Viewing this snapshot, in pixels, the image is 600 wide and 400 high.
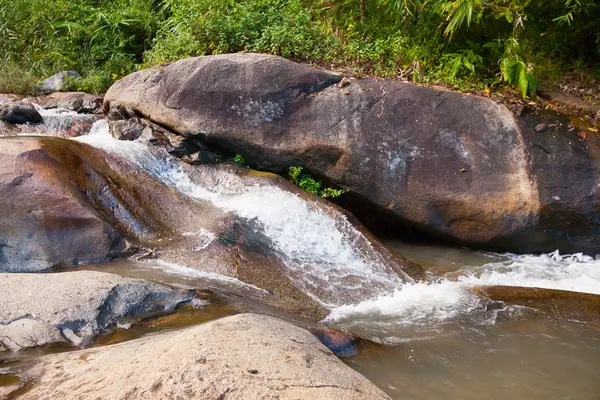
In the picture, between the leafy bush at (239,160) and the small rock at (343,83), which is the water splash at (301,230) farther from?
the small rock at (343,83)

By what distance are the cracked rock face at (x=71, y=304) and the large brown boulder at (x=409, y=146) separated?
3.56m

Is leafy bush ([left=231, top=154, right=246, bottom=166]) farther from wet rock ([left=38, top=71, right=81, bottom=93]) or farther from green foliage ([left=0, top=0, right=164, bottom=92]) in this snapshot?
green foliage ([left=0, top=0, right=164, bottom=92])

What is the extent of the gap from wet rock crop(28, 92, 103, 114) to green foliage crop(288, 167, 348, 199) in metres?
3.46

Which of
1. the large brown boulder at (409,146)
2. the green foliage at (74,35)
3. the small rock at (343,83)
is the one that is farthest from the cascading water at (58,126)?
the small rock at (343,83)

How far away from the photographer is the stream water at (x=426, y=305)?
3.90m

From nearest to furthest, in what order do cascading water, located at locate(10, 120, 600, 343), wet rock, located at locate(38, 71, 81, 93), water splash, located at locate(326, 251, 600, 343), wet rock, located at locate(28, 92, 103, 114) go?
water splash, located at locate(326, 251, 600, 343), cascading water, located at locate(10, 120, 600, 343), wet rock, located at locate(28, 92, 103, 114), wet rock, located at locate(38, 71, 81, 93)

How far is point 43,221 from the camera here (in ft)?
17.8

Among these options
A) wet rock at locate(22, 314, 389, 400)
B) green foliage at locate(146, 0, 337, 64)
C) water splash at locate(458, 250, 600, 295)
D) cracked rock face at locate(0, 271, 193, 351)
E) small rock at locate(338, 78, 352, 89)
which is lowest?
water splash at locate(458, 250, 600, 295)

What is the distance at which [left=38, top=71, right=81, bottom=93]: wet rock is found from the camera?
9.95 metres

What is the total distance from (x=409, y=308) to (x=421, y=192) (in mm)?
2347

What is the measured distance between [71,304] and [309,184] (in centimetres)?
410

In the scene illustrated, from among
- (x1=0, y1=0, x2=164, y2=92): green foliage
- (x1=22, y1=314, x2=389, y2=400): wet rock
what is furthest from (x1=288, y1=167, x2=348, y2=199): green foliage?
(x1=0, y1=0, x2=164, y2=92): green foliage

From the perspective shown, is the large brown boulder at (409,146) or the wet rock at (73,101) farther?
the wet rock at (73,101)

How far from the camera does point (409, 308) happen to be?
17.0 feet
